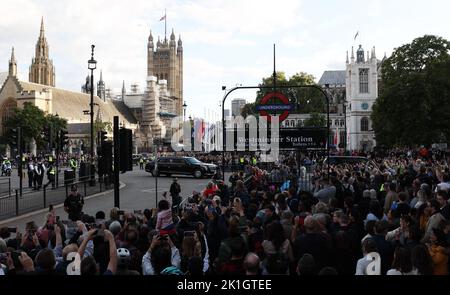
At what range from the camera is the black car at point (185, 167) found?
35875 millimetres

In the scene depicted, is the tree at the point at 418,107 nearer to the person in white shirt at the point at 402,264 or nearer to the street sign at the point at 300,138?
the street sign at the point at 300,138

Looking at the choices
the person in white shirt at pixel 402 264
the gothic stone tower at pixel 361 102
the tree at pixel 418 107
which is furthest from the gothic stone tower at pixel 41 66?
the person in white shirt at pixel 402 264

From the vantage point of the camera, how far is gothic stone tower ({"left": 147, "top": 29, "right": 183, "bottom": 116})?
15812cm

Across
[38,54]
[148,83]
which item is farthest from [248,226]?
[148,83]

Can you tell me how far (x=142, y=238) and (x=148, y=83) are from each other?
129834 mm

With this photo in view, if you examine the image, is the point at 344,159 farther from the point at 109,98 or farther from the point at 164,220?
the point at 109,98

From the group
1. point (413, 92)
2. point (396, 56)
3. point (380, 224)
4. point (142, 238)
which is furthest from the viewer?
point (396, 56)

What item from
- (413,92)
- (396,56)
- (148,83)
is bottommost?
(413,92)

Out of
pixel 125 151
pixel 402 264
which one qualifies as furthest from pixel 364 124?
pixel 402 264

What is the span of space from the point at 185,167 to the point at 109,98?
10910cm
